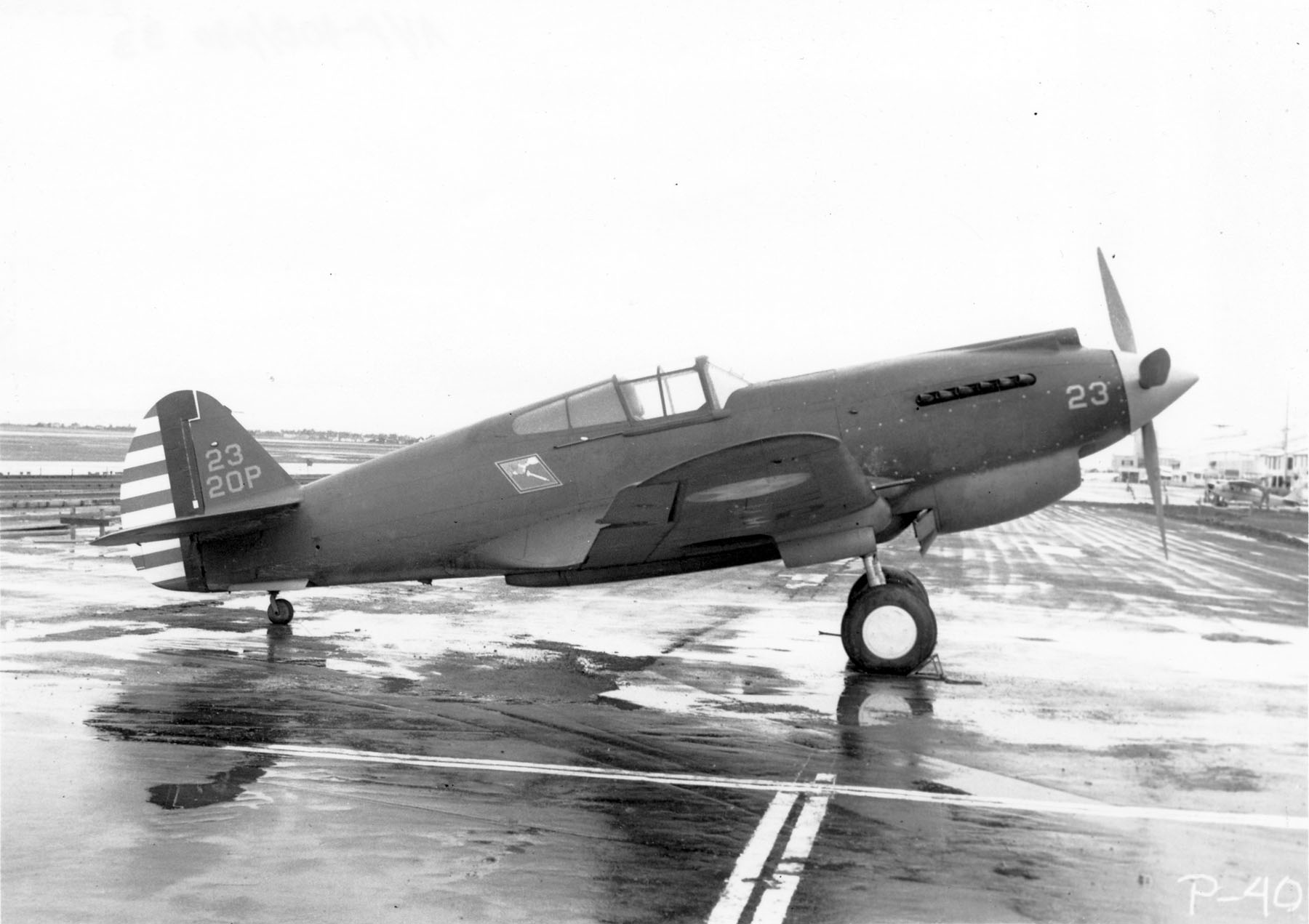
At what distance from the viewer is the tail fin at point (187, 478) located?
9469mm

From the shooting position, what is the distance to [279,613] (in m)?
10.3

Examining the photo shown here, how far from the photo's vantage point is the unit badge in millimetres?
8516

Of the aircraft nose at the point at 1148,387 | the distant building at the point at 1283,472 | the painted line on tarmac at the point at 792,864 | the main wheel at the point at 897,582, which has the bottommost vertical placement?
the painted line on tarmac at the point at 792,864

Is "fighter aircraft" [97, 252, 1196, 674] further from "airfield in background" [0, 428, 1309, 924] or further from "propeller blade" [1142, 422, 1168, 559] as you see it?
"airfield in background" [0, 428, 1309, 924]

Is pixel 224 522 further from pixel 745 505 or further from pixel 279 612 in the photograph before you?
pixel 745 505

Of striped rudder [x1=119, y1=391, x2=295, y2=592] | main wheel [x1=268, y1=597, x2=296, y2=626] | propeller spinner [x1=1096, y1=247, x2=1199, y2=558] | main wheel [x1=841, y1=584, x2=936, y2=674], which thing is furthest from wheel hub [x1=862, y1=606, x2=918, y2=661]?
main wheel [x1=268, y1=597, x2=296, y2=626]

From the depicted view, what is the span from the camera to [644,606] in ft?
40.7

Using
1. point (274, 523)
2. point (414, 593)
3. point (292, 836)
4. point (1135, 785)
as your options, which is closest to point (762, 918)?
point (292, 836)

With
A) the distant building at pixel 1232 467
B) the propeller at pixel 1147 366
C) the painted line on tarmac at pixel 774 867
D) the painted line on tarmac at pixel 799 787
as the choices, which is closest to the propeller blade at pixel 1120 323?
the propeller at pixel 1147 366

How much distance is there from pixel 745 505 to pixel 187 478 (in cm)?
543

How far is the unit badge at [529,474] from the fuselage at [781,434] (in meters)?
0.01

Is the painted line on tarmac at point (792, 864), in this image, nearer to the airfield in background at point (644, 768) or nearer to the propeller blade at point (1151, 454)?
the airfield in background at point (644, 768)

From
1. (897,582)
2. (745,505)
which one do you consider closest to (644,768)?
(745,505)

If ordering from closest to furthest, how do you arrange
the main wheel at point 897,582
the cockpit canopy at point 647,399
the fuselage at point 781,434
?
the fuselage at point 781,434, the main wheel at point 897,582, the cockpit canopy at point 647,399
